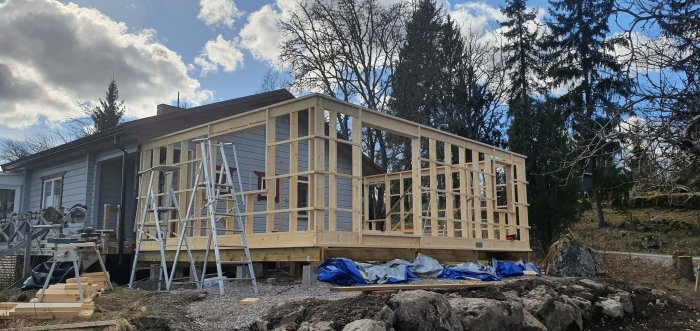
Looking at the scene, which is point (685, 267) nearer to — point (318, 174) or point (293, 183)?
point (318, 174)

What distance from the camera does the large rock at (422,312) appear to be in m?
5.48

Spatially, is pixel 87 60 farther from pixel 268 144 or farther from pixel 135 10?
pixel 268 144

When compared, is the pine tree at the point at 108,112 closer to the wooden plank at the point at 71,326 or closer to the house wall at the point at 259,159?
the house wall at the point at 259,159

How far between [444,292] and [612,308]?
338 centimetres

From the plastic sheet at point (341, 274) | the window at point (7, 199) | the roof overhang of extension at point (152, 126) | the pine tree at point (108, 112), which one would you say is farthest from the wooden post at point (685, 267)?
the pine tree at point (108, 112)

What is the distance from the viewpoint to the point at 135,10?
1345 cm

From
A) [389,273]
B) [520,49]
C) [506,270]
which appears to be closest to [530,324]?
[389,273]

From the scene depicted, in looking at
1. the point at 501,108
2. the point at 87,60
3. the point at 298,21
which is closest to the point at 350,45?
the point at 298,21

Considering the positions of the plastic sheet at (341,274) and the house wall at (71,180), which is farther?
the house wall at (71,180)

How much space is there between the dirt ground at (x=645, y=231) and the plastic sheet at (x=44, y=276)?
1630cm

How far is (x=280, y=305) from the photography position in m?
5.95

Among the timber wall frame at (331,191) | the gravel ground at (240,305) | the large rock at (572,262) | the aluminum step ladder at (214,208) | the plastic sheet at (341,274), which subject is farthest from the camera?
the large rock at (572,262)

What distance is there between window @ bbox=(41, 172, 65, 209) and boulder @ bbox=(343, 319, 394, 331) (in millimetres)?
12138

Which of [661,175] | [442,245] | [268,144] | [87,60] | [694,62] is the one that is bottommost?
[442,245]
